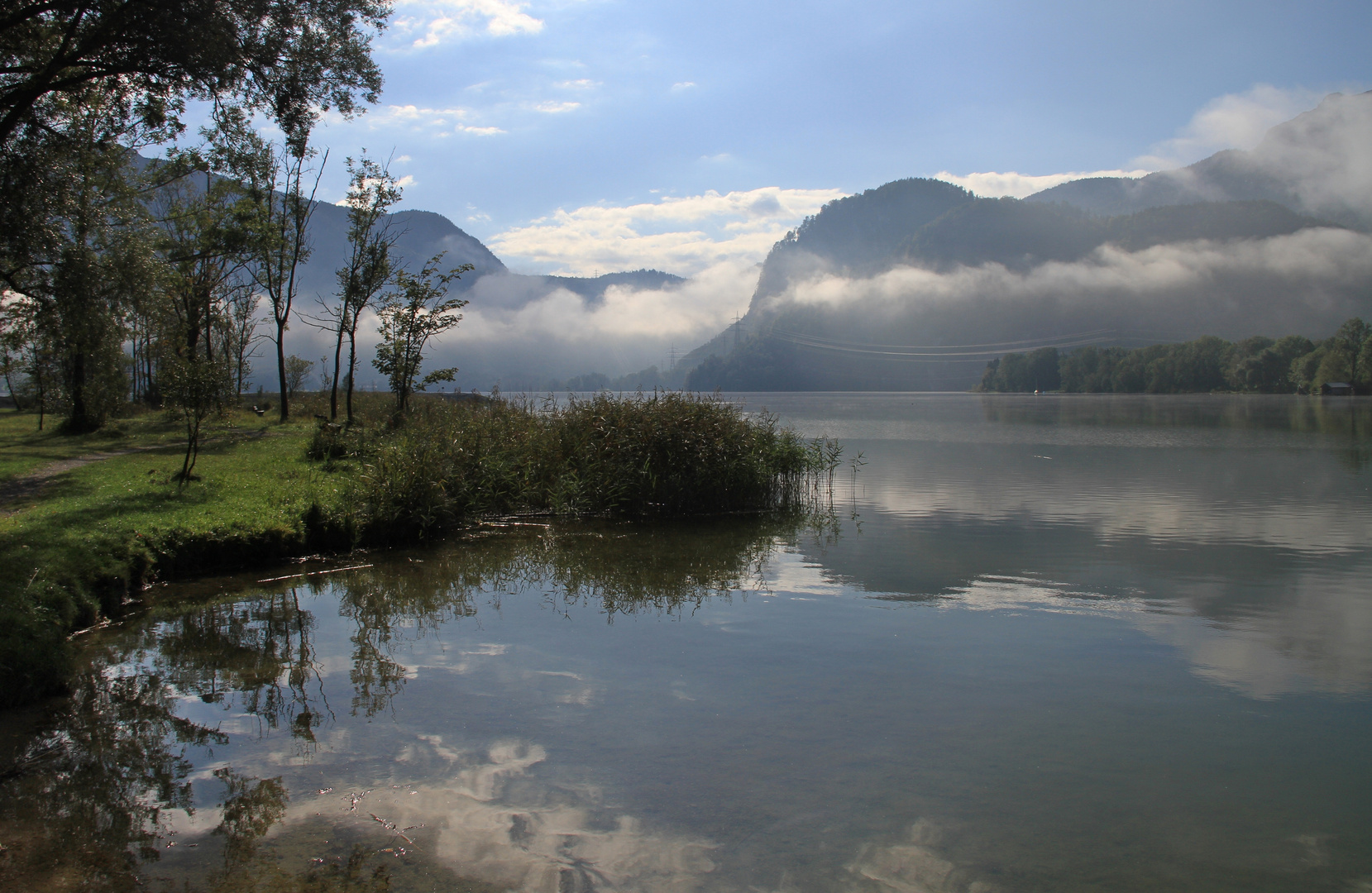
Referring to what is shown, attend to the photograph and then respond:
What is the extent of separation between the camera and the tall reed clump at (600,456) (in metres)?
18.1

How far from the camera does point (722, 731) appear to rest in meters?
7.08

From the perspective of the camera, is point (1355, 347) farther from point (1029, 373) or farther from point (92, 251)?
point (92, 251)

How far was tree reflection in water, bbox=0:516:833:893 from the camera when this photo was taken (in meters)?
4.94

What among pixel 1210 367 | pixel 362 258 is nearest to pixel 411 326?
pixel 362 258

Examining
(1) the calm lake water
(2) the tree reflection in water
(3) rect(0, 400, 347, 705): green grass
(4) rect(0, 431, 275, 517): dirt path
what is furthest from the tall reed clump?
(4) rect(0, 431, 275, 517): dirt path

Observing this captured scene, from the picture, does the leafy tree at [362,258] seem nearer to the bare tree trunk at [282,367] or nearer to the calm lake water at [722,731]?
the bare tree trunk at [282,367]

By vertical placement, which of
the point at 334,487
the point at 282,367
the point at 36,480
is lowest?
the point at 334,487

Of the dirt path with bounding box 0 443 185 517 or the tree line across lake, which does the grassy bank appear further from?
the tree line across lake

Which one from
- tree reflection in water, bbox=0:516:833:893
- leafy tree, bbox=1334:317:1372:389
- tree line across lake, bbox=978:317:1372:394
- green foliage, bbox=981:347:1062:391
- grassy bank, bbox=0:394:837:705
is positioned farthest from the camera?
green foliage, bbox=981:347:1062:391

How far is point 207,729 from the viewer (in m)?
7.01

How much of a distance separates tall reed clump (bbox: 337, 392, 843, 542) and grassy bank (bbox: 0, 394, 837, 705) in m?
0.04

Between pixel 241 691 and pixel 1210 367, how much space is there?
161014mm

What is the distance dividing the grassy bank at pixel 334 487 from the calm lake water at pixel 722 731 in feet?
2.43

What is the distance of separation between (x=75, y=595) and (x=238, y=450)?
13225mm
